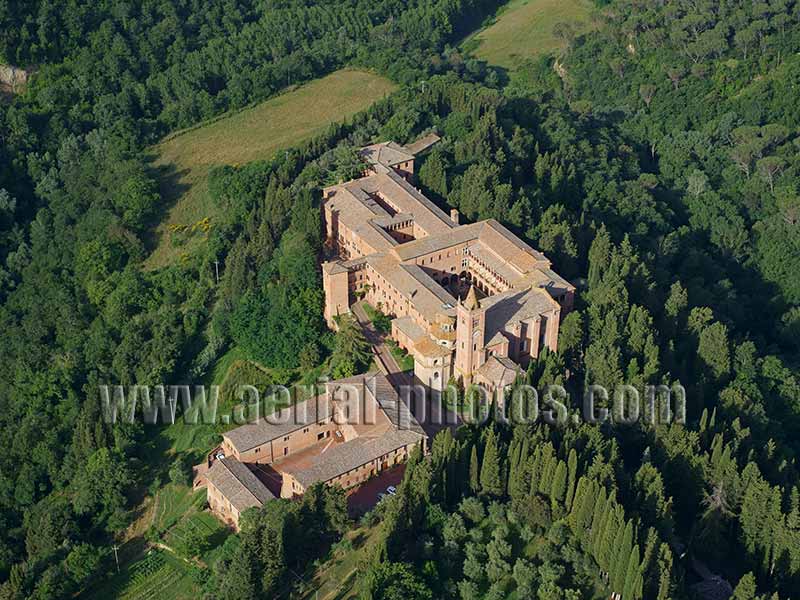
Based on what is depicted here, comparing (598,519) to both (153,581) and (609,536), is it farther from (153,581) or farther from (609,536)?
(153,581)

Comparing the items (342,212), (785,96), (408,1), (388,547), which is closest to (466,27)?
(408,1)

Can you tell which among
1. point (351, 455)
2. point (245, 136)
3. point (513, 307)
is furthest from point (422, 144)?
point (351, 455)

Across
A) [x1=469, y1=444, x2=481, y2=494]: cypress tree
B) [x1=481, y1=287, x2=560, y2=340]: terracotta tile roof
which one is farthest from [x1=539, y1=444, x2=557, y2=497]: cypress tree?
[x1=481, y1=287, x2=560, y2=340]: terracotta tile roof

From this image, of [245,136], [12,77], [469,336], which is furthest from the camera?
[12,77]

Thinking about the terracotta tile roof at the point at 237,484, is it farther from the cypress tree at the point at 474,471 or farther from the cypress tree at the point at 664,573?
the cypress tree at the point at 664,573

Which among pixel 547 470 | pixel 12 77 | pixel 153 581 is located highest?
pixel 12 77

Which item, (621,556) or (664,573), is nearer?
(664,573)
